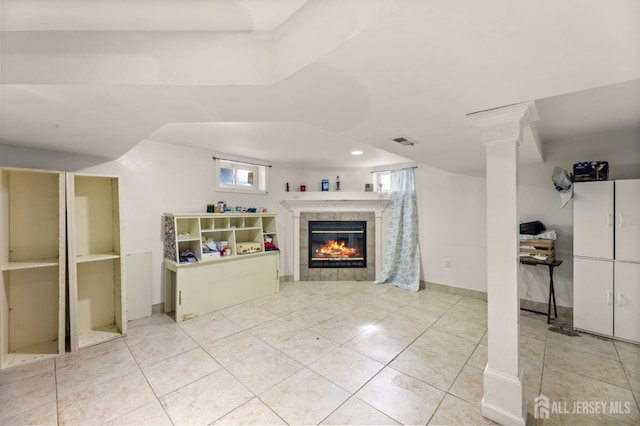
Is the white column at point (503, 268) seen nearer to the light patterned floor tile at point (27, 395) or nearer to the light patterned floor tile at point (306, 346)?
the light patterned floor tile at point (306, 346)

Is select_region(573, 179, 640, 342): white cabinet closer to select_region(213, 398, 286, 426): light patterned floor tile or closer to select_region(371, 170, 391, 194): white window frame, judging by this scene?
select_region(371, 170, 391, 194): white window frame

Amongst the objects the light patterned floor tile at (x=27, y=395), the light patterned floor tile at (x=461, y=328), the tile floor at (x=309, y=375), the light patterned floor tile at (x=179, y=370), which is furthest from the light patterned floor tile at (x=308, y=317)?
the light patterned floor tile at (x=27, y=395)

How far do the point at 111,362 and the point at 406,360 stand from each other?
8.70 feet

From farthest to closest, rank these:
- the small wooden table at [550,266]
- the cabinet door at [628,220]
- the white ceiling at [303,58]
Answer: the small wooden table at [550,266]
the cabinet door at [628,220]
the white ceiling at [303,58]

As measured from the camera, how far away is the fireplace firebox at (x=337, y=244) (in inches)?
194

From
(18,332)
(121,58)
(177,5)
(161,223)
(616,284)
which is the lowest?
(18,332)

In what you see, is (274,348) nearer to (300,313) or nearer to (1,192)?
(300,313)

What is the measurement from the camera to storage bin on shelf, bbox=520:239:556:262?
296cm

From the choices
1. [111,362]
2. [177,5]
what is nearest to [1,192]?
[111,362]

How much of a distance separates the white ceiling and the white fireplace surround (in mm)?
3024

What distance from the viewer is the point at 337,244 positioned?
198 inches

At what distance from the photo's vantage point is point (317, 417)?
5.42ft

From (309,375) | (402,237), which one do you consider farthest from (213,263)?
(402,237)

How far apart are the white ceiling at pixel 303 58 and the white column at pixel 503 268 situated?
0.75 ft
